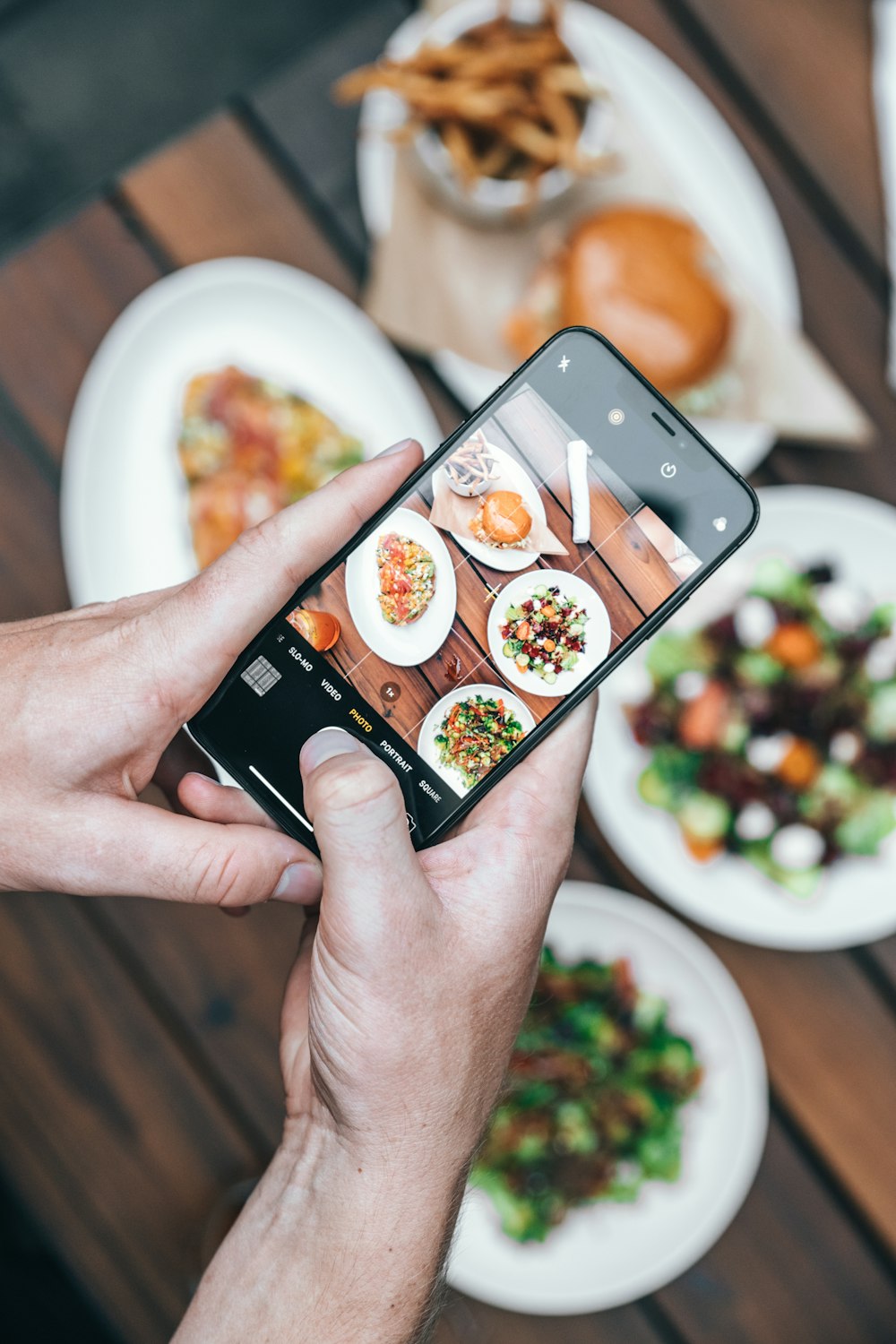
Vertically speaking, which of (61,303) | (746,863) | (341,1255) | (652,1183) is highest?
(61,303)

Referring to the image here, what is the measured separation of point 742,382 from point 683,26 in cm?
40

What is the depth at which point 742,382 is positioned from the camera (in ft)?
3.41

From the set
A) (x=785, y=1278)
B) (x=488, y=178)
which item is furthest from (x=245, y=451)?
(x=785, y=1278)

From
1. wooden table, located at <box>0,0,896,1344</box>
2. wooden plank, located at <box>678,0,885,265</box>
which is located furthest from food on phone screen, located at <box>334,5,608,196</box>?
wooden plank, located at <box>678,0,885,265</box>

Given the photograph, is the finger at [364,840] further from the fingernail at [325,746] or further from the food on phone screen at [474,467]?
the food on phone screen at [474,467]

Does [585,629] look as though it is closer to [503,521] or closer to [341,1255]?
[503,521]

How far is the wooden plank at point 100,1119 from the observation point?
102 cm

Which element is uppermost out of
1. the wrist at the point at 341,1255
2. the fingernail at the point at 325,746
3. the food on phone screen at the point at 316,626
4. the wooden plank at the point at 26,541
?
the wooden plank at the point at 26,541

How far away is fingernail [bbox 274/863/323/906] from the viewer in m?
0.70

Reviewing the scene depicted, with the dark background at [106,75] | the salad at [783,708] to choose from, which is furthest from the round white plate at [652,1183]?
the dark background at [106,75]

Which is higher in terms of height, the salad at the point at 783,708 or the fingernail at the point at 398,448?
the fingernail at the point at 398,448

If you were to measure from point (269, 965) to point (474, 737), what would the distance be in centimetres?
48

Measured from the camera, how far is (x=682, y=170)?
1048mm

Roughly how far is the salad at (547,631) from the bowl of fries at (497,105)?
1.71 feet
